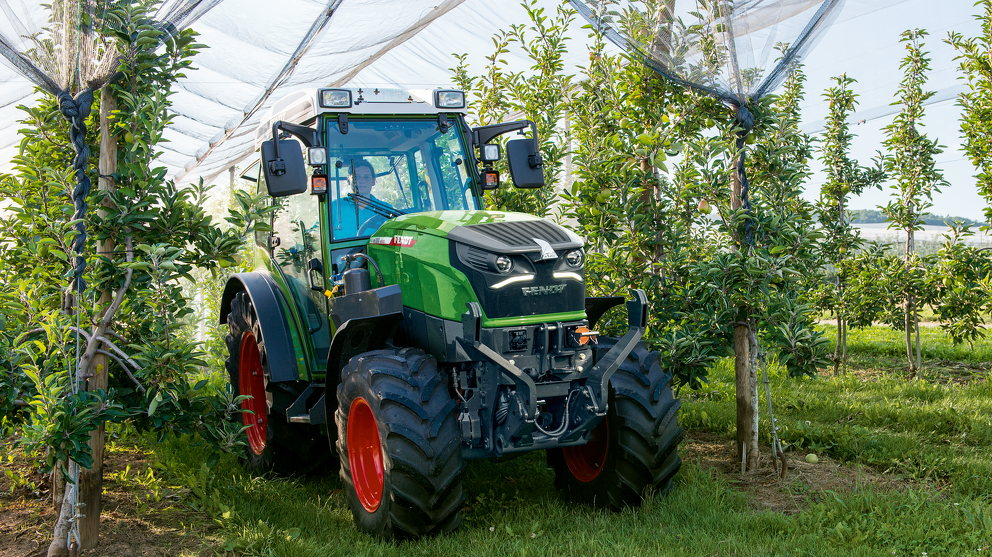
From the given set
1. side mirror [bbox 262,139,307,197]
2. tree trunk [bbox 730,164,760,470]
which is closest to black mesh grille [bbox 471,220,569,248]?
side mirror [bbox 262,139,307,197]

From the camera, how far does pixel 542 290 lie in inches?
148

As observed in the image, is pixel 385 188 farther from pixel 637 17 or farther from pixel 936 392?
pixel 936 392

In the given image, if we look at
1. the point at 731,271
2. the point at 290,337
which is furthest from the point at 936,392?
the point at 290,337

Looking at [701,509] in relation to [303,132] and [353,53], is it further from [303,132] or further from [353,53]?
[353,53]

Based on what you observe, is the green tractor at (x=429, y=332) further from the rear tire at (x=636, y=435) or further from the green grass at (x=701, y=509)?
the green grass at (x=701, y=509)

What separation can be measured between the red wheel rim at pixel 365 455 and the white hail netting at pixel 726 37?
276 cm

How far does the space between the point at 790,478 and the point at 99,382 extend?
392cm

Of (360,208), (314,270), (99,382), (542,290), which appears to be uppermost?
(360,208)

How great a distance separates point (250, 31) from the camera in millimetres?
6238

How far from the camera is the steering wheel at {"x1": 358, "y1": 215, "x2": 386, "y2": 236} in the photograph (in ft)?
14.3

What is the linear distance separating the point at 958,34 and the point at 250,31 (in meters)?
6.59

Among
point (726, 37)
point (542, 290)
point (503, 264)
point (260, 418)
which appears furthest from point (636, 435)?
point (260, 418)

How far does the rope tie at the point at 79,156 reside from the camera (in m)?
3.46

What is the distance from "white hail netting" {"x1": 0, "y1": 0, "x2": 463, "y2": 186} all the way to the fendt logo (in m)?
3.11
